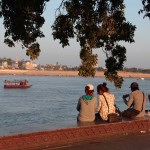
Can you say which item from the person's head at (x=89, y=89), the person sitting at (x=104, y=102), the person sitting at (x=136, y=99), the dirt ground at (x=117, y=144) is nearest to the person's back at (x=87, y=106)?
the person's head at (x=89, y=89)

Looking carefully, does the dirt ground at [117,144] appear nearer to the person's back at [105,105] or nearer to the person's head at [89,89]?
the person's back at [105,105]

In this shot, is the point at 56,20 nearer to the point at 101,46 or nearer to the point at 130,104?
the point at 101,46

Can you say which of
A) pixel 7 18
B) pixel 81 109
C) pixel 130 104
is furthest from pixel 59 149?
pixel 130 104

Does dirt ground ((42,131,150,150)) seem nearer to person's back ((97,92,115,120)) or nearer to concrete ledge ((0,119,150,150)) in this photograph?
concrete ledge ((0,119,150,150))

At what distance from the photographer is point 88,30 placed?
32.9ft

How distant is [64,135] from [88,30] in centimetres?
245

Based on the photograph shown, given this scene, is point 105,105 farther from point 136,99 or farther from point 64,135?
point 64,135

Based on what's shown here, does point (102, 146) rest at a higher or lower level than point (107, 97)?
lower

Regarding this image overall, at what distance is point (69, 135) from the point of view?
937cm

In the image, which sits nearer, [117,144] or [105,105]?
[117,144]

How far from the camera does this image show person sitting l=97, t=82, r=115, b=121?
10.7 metres

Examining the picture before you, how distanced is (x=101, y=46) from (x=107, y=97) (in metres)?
1.23

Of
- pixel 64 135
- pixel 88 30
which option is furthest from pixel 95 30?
pixel 64 135

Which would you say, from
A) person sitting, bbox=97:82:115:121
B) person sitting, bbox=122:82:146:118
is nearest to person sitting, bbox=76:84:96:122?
person sitting, bbox=97:82:115:121
